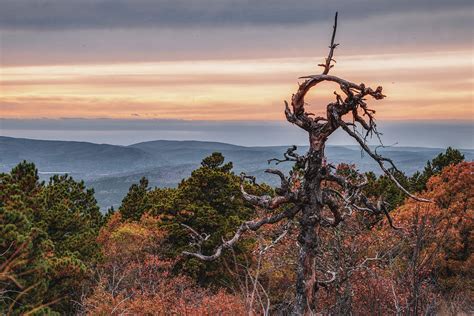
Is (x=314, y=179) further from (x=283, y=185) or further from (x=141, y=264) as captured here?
(x=141, y=264)

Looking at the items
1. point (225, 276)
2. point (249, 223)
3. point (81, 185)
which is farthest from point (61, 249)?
point (249, 223)

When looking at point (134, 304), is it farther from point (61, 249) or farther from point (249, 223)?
point (249, 223)

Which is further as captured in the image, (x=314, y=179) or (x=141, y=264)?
(x=141, y=264)

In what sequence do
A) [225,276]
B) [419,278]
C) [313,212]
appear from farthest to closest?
[225,276] → [313,212] → [419,278]

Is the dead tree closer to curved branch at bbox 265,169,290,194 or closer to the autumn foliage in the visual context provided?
curved branch at bbox 265,169,290,194

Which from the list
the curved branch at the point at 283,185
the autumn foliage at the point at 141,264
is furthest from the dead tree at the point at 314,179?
the autumn foliage at the point at 141,264

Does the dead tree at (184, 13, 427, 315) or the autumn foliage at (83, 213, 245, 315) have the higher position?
the dead tree at (184, 13, 427, 315)

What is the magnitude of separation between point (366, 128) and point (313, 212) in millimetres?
1567

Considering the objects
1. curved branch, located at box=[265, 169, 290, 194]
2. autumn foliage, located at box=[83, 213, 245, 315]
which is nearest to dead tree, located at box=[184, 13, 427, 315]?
curved branch, located at box=[265, 169, 290, 194]

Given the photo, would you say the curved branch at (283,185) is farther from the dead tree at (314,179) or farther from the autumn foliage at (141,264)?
the autumn foliage at (141,264)

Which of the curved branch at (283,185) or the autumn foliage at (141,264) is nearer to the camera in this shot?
the curved branch at (283,185)

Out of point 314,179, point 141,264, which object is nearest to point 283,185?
point 314,179

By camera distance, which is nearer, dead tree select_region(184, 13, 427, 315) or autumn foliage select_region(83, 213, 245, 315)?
dead tree select_region(184, 13, 427, 315)

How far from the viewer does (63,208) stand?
100 ft
